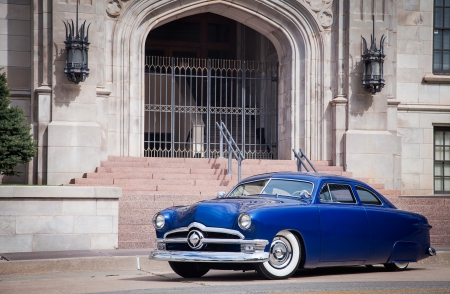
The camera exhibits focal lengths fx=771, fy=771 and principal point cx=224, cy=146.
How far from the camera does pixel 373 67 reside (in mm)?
19969

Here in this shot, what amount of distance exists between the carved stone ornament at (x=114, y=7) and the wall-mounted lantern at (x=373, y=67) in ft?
21.1

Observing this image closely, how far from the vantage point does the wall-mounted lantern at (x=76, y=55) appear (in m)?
18.2

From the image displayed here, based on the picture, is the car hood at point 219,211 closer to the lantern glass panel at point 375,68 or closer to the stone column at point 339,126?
the stone column at point 339,126

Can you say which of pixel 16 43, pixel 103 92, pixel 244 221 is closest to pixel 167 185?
pixel 103 92

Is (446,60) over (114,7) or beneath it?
beneath

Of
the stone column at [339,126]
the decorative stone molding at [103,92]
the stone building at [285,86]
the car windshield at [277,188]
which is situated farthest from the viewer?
the stone column at [339,126]

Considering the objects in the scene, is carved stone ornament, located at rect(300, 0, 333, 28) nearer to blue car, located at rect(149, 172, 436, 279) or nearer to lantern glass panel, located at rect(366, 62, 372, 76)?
lantern glass panel, located at rect(366, 62, 372, 76)

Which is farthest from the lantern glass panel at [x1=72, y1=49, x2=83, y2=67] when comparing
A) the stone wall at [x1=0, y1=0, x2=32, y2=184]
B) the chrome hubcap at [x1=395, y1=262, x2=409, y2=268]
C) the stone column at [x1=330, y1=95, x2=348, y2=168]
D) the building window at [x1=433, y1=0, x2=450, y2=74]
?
the building window at [x1=433, y1=0, x2=450, y2=74]

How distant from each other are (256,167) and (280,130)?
313 cm

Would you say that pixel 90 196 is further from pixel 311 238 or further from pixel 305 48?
pixel 305 48

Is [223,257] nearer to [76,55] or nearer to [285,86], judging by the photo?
[76,55]

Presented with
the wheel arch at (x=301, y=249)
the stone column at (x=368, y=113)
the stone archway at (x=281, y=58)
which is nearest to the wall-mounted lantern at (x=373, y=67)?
the stone column at (x=368, y=113)

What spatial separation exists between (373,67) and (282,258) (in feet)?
37.1

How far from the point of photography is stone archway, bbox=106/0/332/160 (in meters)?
19.9
